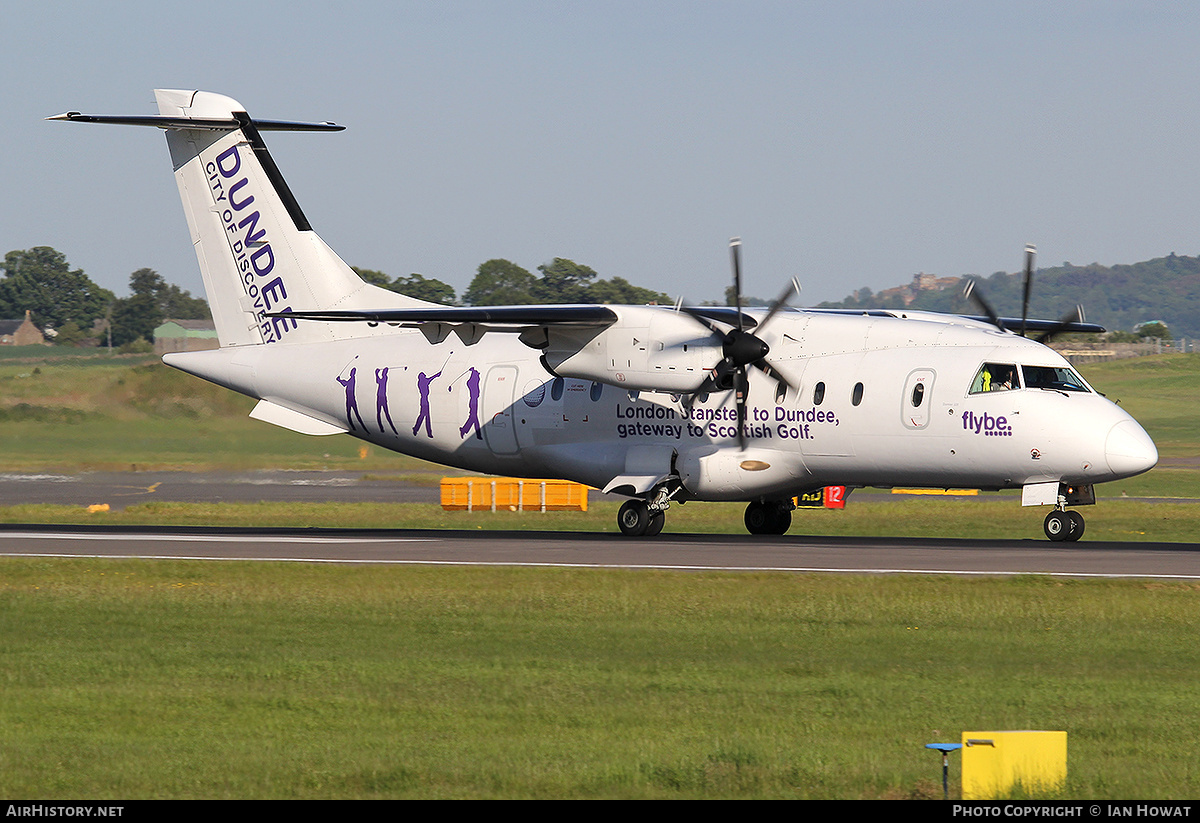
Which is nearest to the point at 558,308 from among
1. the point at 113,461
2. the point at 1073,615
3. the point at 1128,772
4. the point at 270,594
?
the point at 270,594

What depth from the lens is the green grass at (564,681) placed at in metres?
10.4

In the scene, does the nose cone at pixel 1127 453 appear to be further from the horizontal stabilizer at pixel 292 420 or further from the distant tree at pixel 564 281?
the distant tree at pixel 564 281

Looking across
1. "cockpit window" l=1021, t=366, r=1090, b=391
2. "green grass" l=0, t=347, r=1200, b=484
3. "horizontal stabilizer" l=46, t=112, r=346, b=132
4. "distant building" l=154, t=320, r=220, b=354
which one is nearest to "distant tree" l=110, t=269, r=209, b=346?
"distant building" l=154, t=320, r=220, b=354

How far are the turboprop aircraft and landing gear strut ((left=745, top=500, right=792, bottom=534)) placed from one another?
35mm

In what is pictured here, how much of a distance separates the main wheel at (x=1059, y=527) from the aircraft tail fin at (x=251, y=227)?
1492 cm

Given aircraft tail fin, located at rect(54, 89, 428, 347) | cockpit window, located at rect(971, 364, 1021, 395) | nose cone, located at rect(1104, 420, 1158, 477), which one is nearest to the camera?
nose cone, located at rect(1104, 420, 1158, 477)

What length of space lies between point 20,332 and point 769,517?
77726mm

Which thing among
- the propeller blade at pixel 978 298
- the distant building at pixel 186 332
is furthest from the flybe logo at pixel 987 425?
the distant building at pixel 186 332

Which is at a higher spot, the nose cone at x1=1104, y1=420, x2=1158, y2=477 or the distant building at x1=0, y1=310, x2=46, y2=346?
the distant building at x1=0, y1=310, x2=46, y2=346

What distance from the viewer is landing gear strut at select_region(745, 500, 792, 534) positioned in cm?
3077

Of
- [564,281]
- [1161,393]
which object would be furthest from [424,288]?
[1161,393]

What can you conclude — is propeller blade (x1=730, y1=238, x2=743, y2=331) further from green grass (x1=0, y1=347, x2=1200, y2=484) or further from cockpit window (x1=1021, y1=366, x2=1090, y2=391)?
green grass (x1=0, y1=347, x2=1200, y2=484)

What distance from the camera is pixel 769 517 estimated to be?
101 feet

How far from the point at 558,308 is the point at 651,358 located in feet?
6.79
